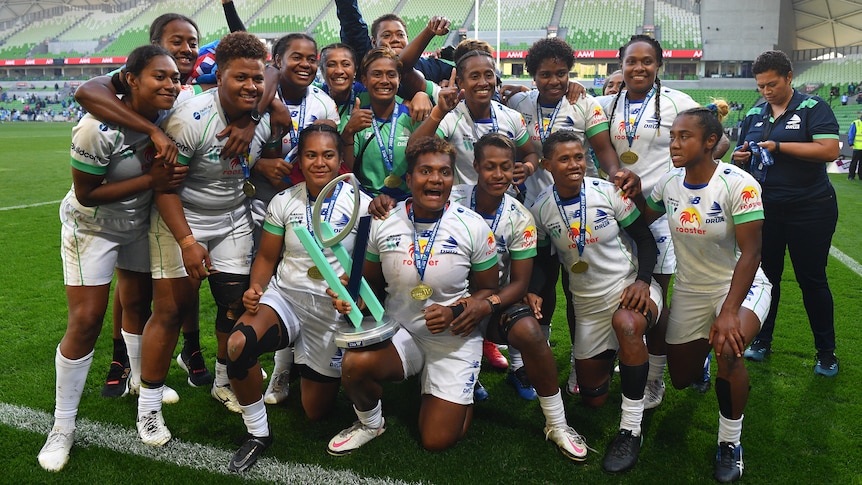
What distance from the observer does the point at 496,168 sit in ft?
11.2

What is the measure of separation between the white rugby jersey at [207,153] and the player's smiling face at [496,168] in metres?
1.23

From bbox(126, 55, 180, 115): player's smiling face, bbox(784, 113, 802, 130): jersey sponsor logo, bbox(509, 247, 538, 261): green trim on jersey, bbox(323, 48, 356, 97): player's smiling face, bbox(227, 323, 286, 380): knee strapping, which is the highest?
bbox(323, 48, 356, 97): player's smiling face

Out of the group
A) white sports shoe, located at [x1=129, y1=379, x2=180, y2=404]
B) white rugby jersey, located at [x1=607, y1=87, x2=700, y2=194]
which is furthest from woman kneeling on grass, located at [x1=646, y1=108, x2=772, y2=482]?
white sports shoe, located at [x1=129, y1=379, x2=180, y2=404]

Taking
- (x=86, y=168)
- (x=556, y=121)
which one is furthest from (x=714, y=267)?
(x=86, y=168)

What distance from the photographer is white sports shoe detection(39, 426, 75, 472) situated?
118 inches

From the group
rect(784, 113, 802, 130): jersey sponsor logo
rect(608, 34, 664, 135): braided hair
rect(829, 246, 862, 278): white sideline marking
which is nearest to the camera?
rect(608, 34, 664, 135): braided hair

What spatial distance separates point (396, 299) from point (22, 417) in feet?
7.27

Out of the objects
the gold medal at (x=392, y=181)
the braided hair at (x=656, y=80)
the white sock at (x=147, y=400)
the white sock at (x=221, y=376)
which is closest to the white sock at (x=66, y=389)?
the white sock at (x=147, y=400)

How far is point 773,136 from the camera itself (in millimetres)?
4273

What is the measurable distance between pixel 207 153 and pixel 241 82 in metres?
0.42

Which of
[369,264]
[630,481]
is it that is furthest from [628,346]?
[369,264]

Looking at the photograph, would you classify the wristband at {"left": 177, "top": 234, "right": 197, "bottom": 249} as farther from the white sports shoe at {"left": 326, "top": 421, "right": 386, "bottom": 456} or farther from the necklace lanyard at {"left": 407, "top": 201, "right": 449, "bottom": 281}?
the white sports shoe at {"left": 326, "top": 421, "right": 386, "bottom": 456}

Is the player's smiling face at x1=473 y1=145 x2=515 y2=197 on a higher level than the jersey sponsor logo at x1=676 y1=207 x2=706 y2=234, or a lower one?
higher

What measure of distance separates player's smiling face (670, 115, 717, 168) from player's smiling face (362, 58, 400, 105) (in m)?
1.62
